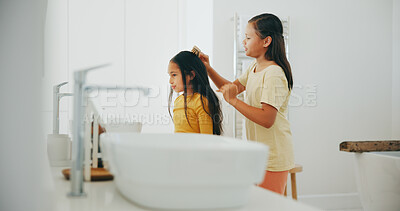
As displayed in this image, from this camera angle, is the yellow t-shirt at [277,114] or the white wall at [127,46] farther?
the white wall at [127,46]

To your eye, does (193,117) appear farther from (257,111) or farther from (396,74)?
(396,74)

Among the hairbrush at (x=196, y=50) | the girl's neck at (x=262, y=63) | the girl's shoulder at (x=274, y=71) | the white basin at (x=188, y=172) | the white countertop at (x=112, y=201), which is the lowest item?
the white countertop at (x=112, y=201)

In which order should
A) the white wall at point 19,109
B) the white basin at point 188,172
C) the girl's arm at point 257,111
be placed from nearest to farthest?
1. the white basin at point 188,172
2. the white wall at point 19,109
3. the girl's arm at point 257,111

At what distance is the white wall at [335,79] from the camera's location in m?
3.09

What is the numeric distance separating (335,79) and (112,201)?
2870 mm

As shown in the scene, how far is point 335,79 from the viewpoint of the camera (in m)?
3.22

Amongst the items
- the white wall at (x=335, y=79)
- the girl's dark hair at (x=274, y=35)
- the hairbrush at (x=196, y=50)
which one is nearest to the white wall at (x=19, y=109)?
the hairbrush at (x=196, y=50)

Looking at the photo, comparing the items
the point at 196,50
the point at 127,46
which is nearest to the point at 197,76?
the point at 196,50

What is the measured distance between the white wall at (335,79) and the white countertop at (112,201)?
7.70 feet

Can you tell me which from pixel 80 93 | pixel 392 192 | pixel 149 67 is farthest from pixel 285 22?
pixel 80 93

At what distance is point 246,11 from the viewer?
9.63 feet

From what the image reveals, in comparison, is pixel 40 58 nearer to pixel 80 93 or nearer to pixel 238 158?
pixel 80 93

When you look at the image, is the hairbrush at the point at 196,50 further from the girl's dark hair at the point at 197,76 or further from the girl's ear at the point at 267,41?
the girl's ear at the point at 267,41

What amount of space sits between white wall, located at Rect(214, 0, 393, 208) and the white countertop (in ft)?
7.70
